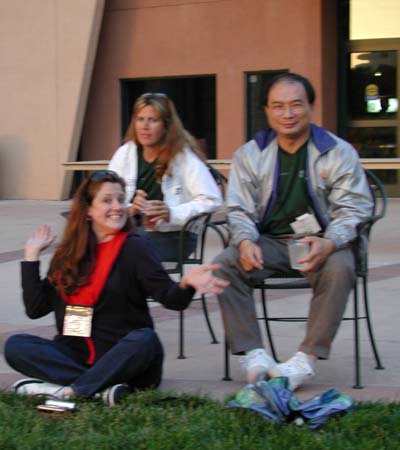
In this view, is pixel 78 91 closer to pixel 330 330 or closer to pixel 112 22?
pixel 112 22

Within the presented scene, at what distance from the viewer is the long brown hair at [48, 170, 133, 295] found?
4.72m

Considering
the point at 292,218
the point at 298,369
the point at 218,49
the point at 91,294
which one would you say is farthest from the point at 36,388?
the point at 218,49

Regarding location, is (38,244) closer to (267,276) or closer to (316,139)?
(267,276)

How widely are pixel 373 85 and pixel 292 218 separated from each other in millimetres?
10689

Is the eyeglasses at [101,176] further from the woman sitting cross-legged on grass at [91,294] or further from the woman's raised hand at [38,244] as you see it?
the woman's raised hand at [38,244]

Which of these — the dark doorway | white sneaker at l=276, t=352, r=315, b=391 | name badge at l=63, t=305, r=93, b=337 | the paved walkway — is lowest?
the paved walkway

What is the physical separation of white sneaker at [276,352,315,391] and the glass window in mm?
10913

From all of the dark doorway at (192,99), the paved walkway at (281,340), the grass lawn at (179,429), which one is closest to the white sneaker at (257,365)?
the paved walkway at (281,340)

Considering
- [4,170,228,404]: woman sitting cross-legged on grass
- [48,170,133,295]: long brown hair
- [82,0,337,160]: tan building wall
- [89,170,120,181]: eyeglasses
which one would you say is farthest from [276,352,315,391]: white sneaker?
[82,0,337,160]: tan building wall

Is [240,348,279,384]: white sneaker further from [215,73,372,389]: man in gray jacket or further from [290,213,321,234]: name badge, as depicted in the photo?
[290,213,321,234]: name badge

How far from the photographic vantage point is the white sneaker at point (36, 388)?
4625 mm

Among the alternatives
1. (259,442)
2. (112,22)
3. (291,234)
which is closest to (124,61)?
(112,22)

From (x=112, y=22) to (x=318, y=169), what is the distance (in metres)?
12.0

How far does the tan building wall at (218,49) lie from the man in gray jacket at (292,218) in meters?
9.97
